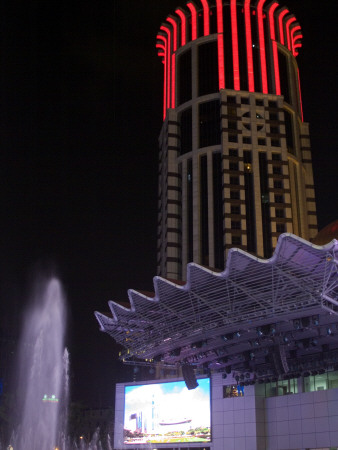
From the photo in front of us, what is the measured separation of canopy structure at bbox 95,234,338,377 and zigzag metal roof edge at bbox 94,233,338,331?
54mm

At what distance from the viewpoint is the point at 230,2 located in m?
85.4

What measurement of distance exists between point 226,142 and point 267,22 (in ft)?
74.9

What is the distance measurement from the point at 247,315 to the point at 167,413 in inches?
760

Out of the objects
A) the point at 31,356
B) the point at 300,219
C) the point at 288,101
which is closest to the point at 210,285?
the point at 31,356

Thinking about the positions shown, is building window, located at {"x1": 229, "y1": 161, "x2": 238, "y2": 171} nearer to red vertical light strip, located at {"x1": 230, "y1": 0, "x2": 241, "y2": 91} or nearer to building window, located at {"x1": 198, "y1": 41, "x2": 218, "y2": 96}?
red vertical light strip, located at {"x1": 230, "y1": 0, "x2": 241, "y2": 91}

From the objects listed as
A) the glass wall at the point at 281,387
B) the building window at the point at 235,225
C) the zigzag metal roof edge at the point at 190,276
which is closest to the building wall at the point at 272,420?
the glass wall at the point at 281,387

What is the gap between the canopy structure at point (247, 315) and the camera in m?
29.0

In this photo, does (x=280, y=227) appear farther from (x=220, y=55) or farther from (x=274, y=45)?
(x=274, y=45)

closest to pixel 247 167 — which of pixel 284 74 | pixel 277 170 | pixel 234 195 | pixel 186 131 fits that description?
pixel 277 170

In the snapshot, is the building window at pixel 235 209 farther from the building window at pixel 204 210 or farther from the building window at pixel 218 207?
the building window at pixel 204 210

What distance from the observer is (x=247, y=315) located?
3362 cm

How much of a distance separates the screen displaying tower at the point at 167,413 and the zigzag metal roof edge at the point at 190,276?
35.2 ft

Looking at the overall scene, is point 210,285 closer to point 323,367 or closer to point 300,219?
point 323,367

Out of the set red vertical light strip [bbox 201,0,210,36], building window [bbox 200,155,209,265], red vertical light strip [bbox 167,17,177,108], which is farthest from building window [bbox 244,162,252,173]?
red vertical light strip [bbox 201,0,210,36]
